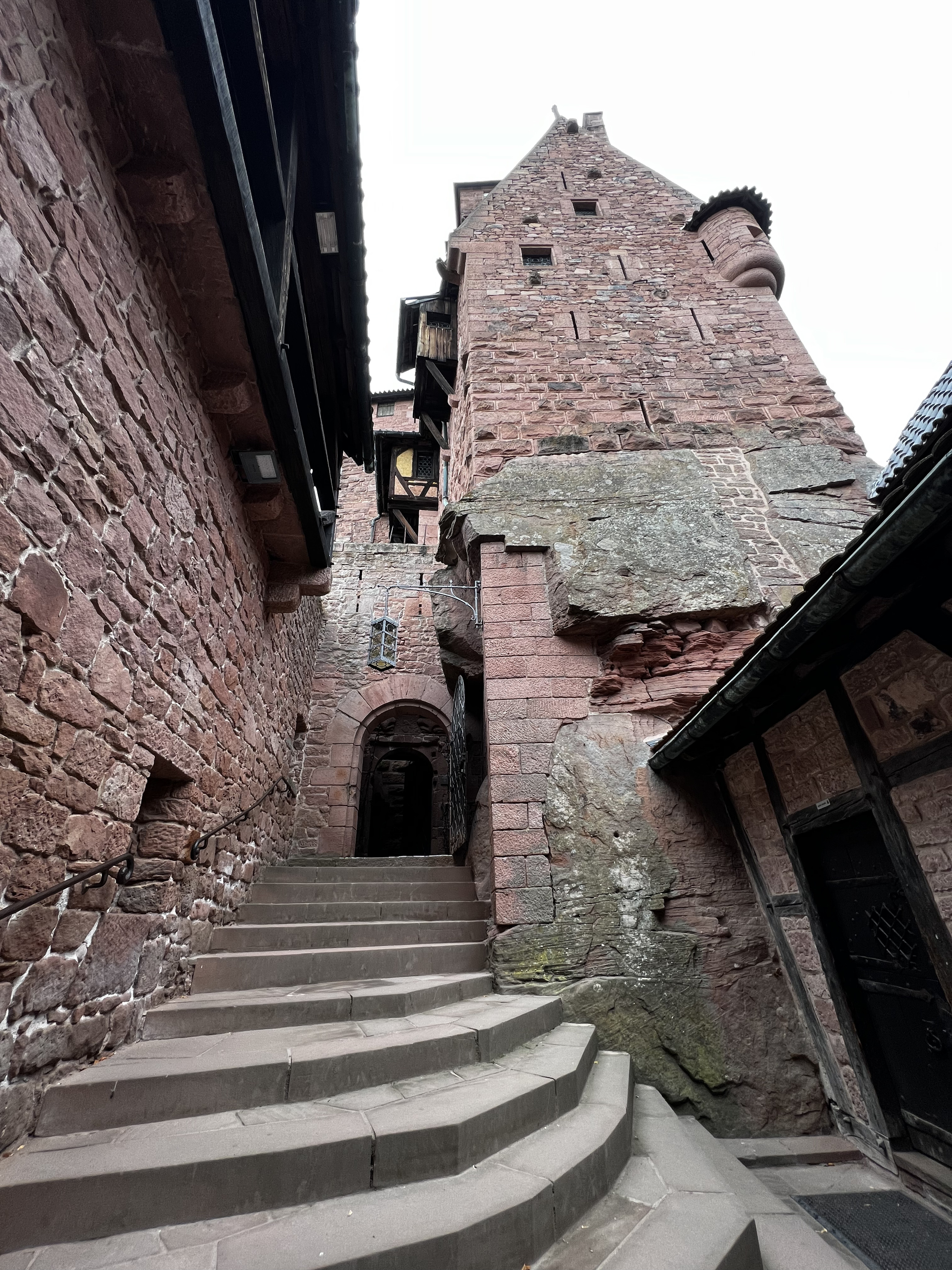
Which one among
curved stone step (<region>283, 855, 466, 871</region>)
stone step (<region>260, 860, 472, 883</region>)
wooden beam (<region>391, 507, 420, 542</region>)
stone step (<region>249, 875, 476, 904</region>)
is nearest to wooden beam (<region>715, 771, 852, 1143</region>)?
stone step (<region>249, 875, 476, 904</region>)

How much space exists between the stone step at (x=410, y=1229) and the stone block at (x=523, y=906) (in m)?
1.58

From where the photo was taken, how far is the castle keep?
5.85 feet

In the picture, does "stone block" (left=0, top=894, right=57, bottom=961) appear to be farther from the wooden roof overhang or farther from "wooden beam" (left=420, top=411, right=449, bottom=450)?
"wooden beam" (left=420, top=411, right=449, bottom=450)

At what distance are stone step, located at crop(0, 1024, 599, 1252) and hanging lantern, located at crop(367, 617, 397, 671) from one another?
22.5ft

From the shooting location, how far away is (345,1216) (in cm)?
162

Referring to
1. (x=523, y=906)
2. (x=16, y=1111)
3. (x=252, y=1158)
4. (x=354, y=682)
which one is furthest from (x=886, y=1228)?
(x=354, y=682)

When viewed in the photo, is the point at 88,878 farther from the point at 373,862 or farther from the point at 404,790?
the point at 404,790

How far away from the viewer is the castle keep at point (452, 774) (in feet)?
5.85

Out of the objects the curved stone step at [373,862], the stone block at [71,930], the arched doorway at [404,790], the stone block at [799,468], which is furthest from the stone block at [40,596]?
the arched doorway at [404,790]

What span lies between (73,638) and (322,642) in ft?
22.9

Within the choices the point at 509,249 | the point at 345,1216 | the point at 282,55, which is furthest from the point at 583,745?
the point at 509,249

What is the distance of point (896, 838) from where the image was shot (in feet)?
8.47

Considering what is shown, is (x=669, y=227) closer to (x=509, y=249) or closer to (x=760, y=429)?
(x=509, y=249)

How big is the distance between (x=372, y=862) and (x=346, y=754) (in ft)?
8.60
